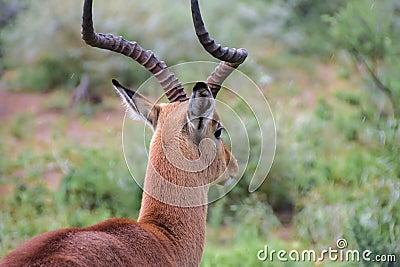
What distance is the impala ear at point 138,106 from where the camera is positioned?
4.46 m

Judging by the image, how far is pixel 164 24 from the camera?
13.3 m

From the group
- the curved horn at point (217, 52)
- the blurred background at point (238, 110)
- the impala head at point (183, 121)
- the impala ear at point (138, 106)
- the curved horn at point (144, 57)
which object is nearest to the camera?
the curved horn at point (217, 52)

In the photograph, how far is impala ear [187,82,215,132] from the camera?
3941 mm

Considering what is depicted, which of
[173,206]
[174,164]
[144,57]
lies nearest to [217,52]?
[144,57]

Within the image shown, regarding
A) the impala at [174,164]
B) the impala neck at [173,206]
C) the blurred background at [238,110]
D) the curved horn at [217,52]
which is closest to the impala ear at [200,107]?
the impala at [174,164]

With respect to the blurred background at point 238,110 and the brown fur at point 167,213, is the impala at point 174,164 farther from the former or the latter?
the blurred background at point 238,110

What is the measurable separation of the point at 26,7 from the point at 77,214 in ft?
25.1

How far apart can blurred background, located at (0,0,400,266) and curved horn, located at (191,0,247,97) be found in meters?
1.90

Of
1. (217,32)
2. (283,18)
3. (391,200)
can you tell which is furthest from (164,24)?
(391,200)

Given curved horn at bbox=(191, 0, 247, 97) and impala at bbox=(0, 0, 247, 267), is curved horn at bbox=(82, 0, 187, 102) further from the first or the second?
curved horn at bbox=(191, 0, 247, 97)

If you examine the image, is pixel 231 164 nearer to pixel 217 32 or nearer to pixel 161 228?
pixel 161 228

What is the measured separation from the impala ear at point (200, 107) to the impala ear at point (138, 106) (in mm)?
377

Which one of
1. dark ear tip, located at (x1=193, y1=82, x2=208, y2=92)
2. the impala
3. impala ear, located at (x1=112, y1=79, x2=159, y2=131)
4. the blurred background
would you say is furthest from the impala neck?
the blurred background

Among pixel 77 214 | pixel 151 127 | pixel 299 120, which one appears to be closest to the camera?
pixel 151 127
